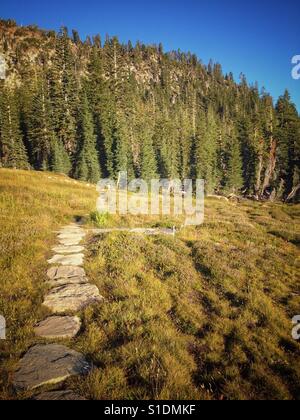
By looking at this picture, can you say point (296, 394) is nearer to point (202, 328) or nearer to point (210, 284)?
point (202, 328)

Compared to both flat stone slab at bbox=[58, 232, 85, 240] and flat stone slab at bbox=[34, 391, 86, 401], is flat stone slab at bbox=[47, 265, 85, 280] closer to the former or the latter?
flat stone slab at bbox=[58, 232, 85, 240]

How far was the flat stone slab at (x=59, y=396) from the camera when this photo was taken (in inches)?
137

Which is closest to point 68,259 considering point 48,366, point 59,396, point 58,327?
point 58,327

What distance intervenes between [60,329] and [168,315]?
2.66 m

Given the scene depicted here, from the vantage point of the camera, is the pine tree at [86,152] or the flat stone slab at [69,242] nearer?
the flat stone slab at [69,242]

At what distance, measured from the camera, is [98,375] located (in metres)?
3.85

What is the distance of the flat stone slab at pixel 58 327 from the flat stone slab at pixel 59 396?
4.32 ft

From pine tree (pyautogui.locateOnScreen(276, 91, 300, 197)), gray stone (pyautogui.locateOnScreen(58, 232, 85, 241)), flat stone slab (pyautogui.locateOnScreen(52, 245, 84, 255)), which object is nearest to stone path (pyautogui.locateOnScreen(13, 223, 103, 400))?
flat stone slab (pyautogui.locateOnScreen(52, 245, 84, 255))

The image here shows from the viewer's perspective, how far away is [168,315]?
6.37m

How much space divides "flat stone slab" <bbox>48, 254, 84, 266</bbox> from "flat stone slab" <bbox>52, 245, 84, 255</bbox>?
16.4 inches

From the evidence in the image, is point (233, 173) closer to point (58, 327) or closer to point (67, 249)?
point (67, 249)

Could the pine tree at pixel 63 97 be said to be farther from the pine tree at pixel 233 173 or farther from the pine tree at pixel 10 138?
the pine tree at pixel 233 173

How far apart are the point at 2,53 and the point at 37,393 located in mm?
132386

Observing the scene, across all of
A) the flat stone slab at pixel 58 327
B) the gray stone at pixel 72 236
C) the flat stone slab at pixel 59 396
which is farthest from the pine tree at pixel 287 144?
the flat stone slab at pixel 59 396
